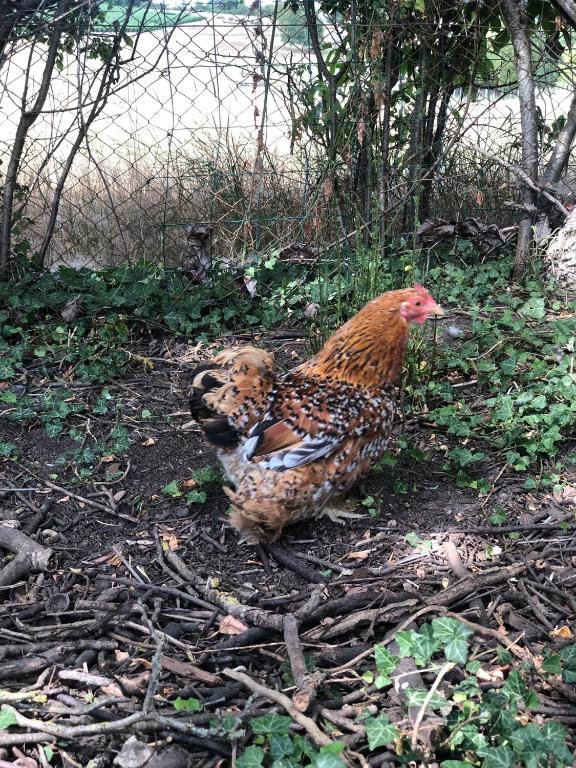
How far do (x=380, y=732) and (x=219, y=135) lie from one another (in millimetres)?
5018

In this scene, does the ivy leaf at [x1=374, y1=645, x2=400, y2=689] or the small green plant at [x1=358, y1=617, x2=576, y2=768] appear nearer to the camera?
the small green plant at [x1=358, y1=617, x2=576, y2=768]

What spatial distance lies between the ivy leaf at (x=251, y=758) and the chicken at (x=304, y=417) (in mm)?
1253

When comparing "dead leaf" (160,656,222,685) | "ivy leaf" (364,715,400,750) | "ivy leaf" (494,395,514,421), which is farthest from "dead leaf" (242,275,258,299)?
"ivy leaf" (364,715,400,750)

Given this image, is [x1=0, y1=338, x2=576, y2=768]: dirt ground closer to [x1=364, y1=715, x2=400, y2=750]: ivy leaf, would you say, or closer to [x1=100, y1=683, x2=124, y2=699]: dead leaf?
[x1=100, y1=683, x2=124, y2=699]: dead leaf

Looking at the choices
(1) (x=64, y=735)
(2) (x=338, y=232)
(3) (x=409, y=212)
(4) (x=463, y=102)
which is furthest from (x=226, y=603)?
(4) (x=463, y=102)

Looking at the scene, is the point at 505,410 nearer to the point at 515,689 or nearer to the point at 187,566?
the point at 187,566

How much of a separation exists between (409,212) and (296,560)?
3.73 meters

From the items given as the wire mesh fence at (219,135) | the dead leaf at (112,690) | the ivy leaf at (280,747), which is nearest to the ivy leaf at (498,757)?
the ivy leaf at (280,747)

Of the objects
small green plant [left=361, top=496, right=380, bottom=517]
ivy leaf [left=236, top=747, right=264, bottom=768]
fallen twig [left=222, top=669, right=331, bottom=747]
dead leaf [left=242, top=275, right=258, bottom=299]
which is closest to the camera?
Result: ivy leaf [left=236, top=747, right=264, bottom=768]

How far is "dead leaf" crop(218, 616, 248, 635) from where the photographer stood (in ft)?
8.48

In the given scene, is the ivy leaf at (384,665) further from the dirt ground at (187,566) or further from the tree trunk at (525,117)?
the tree trunk at (525,117)

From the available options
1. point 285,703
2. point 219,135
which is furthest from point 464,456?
point 219,135

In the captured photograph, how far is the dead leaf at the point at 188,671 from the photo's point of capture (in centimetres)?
234

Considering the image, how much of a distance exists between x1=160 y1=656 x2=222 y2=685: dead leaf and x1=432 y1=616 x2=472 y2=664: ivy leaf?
748 millimetres
